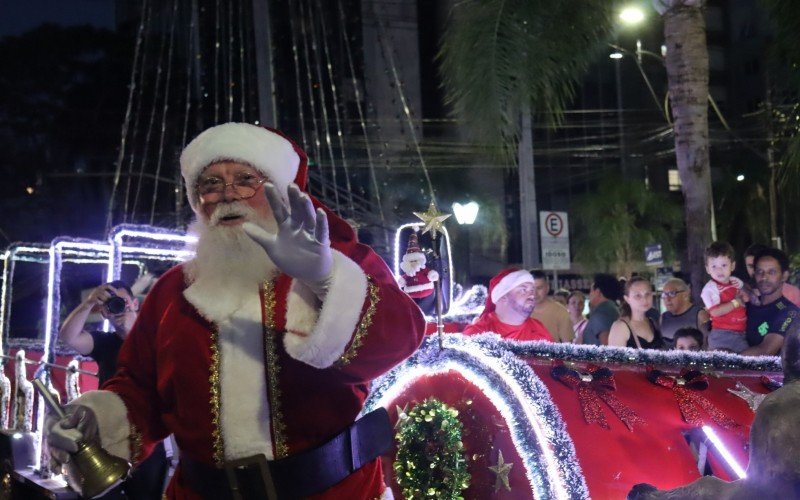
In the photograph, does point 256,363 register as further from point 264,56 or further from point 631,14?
point 264,56

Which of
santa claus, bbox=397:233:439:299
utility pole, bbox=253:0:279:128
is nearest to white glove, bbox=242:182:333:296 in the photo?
santa claus, bbox=397:233:439:299

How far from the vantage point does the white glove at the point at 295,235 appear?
239cm

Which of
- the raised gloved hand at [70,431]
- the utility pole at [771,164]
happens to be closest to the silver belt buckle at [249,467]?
the raised gloved hand at [70,431]

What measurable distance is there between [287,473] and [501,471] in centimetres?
149

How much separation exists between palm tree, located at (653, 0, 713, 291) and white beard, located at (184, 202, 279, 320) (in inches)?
310

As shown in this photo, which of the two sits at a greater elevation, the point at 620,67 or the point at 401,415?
the point at 620,67

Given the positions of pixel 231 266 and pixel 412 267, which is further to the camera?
pixel 412 267

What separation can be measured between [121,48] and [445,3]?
47.1 ft

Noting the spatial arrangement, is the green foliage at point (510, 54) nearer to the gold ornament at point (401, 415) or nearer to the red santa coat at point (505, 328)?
the red santa coat at point (505, 328)

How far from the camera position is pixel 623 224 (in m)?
30.8

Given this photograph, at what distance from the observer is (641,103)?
42531 millimetres

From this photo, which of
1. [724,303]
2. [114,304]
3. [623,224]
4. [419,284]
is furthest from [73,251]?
[623,224]

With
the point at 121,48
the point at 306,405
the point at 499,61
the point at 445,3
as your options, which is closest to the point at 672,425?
the point at 306,405

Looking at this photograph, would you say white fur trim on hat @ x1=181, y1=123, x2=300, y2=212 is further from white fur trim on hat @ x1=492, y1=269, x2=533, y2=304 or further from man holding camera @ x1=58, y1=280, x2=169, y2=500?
white fur trim on hat @ x1=492, y1=269, x2=533, y2=304
